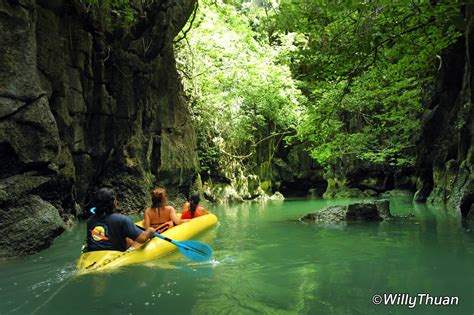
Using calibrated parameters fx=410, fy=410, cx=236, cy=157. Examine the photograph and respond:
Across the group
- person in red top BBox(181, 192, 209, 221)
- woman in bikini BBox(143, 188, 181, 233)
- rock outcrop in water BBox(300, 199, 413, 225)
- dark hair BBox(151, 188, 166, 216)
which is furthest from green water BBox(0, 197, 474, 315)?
rock outcrop in water BBox(300, 199, 413, 225)

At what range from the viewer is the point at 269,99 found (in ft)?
65.3

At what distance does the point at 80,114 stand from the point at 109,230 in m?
5.94

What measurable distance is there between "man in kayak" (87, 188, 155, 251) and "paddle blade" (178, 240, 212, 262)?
616 mm

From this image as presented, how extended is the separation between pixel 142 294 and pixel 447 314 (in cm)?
268

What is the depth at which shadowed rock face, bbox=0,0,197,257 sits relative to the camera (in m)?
6.60

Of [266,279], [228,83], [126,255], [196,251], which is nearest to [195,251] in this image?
[196,251]

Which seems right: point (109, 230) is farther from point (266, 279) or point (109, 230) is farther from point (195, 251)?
point (266, 279)

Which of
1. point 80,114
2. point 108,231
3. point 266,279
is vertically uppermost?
point 80,114

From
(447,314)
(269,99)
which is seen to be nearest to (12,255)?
(447,314)

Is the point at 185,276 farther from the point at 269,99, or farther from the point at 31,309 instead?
the point at 269,99

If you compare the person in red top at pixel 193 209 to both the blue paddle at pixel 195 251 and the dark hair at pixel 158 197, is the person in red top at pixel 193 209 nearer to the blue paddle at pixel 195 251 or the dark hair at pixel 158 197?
the dark hair at pixel 158 197

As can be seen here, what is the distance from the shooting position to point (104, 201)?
15.8 feet

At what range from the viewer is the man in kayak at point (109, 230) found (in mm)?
4934

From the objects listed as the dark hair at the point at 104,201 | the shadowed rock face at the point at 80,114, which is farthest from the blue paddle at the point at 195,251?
the shadowed rock face at the point at 80,114
